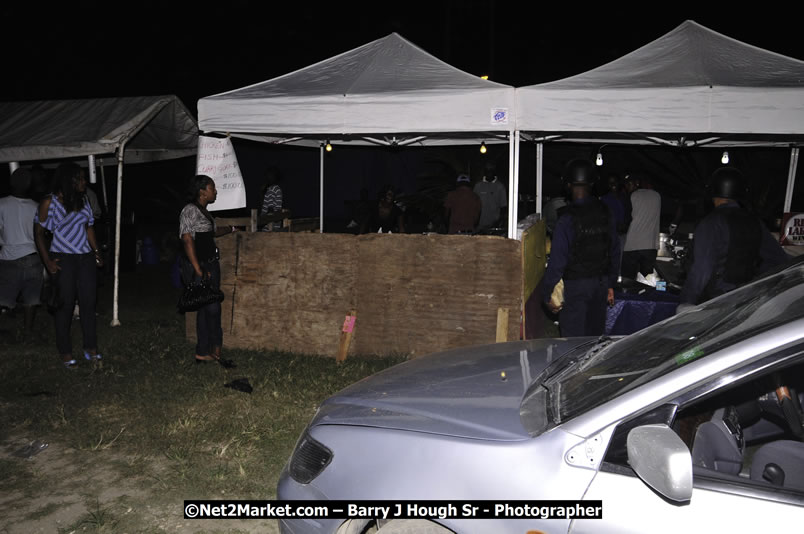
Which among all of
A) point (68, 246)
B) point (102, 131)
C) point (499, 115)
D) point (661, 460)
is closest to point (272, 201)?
point (102, 131)

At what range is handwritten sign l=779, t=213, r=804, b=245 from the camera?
7605 mm

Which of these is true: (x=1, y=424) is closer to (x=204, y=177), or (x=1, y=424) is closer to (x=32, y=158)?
(x=204, y=177)

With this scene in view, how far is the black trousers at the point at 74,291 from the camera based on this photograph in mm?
6352

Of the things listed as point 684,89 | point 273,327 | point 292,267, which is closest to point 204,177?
point 292,267

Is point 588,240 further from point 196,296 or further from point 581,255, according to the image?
point 196,296

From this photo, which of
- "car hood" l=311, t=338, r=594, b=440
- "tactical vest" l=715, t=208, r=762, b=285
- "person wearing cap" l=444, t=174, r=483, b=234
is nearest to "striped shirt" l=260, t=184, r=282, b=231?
"person wearing cap" l=444, t=174, r=483, b=234

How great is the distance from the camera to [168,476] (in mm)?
4293

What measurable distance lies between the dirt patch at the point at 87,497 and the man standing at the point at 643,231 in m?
6.87

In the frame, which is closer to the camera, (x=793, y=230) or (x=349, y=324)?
(x=349, y=324)

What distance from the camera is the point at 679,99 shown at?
5.72 meters

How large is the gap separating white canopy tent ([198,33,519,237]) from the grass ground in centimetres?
249

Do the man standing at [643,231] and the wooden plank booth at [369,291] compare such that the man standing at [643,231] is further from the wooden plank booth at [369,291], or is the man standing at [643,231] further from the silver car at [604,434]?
the silver car at [604,434]

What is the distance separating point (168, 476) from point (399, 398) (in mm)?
2388

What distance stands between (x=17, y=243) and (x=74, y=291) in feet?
5.08
